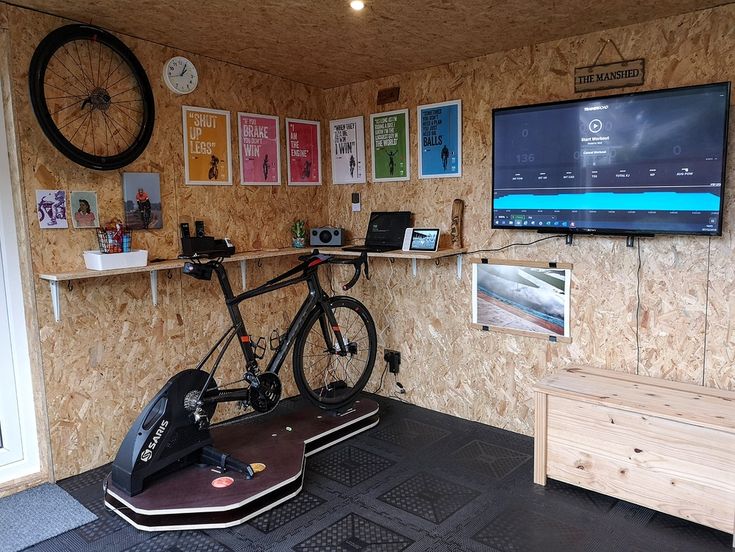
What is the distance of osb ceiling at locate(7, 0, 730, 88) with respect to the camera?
2.71 meters

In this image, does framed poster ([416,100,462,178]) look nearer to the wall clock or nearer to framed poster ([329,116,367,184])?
framed poster ([329,116,367,184])

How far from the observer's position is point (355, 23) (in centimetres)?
297

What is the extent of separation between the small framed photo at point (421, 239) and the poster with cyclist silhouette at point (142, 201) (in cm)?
166

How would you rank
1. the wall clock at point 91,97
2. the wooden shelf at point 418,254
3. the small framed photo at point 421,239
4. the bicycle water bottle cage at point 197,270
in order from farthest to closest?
the small framed photo at point 421,239
the wooden shelf at point 418,254
the bicycle water bottle cage at point 197,270
the wall clock at point 91,97

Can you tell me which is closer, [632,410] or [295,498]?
[632,410]

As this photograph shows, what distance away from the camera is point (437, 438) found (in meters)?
3.64

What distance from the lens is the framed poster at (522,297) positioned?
3395 millimetres

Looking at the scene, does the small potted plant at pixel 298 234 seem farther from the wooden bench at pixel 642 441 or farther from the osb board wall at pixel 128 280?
the wooden bench at pixel 642 441

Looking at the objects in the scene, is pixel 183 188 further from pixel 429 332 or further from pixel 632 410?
pixel 632 410

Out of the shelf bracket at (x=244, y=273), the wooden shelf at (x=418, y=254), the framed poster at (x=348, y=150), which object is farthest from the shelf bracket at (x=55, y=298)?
the framed poster at (x=348, y=150)

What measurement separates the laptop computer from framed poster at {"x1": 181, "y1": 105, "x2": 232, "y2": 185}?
1062 mm

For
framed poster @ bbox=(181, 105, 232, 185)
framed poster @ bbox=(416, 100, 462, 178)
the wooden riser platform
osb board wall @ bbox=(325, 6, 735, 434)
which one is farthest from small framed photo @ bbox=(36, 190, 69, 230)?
framed poster @ bbox=(416, 100, 462, 178)

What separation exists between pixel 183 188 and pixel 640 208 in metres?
2.79

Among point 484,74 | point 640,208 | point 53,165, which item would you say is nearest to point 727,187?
point 640,208
